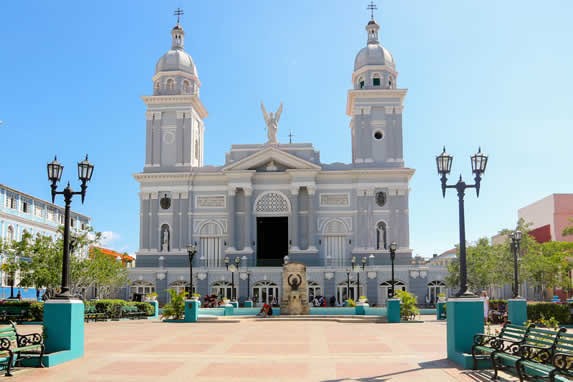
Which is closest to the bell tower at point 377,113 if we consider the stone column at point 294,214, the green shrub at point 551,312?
the stone column at point 294,214

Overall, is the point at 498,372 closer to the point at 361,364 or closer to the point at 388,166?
the point at 361,364

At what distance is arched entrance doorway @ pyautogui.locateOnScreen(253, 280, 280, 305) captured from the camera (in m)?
62.3

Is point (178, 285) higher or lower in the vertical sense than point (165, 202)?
lower

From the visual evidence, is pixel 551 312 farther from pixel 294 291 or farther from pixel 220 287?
pixel 220 287

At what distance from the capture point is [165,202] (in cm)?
6844

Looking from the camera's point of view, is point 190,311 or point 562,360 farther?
point 190,311

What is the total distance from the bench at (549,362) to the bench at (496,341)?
107 centimetres

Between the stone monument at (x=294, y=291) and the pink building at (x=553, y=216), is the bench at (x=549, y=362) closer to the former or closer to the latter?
the stone monument at (x=294, y=291)

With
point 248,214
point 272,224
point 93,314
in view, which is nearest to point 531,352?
point 93,314

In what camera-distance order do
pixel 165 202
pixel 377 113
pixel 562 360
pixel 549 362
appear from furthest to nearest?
1. pixel 377 113
2. pixel 165 202
3. pixel 549 362
4. pixel 562 360

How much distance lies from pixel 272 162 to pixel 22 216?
99.7ft

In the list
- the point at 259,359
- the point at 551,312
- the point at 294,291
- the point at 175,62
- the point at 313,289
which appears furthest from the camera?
the point at 175,62

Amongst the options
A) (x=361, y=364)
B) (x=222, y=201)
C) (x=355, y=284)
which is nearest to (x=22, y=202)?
(x=222, y=201)

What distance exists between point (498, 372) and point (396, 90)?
55.9 meters
